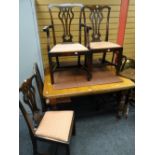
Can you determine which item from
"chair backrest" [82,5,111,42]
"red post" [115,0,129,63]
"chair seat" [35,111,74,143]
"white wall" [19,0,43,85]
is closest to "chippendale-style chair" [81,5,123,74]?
"chair backrest" [82,5,111,42]

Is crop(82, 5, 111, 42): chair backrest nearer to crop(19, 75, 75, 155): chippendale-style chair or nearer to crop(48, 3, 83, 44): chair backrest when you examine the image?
crop(48, 3, 83, 44): chair backrest

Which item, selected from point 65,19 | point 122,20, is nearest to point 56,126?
point 65,19

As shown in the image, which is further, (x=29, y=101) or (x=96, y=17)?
(x=96, y=17)

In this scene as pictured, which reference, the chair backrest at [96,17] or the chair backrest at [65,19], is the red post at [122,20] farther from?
the chair backrest at [65,19]

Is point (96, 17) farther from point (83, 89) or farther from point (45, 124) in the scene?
point (45, 124)

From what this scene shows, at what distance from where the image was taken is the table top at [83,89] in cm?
183

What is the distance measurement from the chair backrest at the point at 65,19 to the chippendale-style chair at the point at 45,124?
3.53ft

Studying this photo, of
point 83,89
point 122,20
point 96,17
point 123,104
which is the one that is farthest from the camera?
point 122,20

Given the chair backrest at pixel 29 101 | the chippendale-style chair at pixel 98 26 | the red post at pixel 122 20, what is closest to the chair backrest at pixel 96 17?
the chippendale-style chair at pixel 98 26

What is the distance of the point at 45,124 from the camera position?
60.4 inches

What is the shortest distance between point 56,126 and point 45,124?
11 cm
